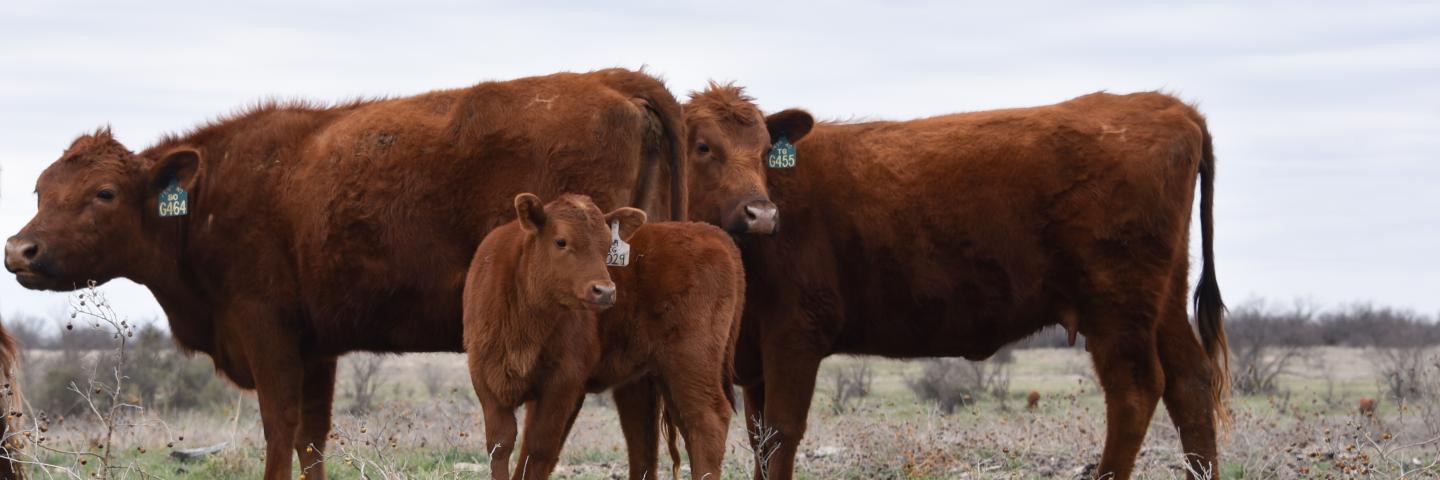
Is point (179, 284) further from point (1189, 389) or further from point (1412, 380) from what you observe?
point (1412, 380)

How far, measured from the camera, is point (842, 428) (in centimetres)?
1269

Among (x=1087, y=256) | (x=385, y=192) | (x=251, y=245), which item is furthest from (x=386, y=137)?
(x=1087, y=256)

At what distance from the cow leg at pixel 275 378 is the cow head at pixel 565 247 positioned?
216 centimetres

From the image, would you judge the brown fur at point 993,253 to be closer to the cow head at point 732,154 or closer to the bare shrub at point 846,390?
the cow head at point 732,154

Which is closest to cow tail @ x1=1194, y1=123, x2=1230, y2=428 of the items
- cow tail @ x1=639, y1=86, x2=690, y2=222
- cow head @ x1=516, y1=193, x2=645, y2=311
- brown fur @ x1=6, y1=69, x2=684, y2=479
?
cow tail @ x1=639, y1=86, x2=690, y2=222

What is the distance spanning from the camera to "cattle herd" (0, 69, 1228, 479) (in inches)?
284

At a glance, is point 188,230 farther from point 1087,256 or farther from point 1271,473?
point 1271,473

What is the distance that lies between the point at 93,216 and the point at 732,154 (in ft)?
12.0

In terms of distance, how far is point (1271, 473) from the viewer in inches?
374

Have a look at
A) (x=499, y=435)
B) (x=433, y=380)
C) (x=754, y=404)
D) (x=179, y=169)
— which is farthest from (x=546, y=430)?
(x=433, y=380)

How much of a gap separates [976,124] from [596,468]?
3698mm

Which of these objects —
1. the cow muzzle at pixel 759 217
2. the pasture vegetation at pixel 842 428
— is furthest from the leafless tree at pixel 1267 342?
the cow muzzle at pixel 759 217

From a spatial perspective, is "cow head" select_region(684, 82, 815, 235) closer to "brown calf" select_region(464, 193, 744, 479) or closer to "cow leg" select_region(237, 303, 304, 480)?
"brown calf" select_region(464, 193, 744, 479)

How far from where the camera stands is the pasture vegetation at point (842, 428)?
31.2 ft
